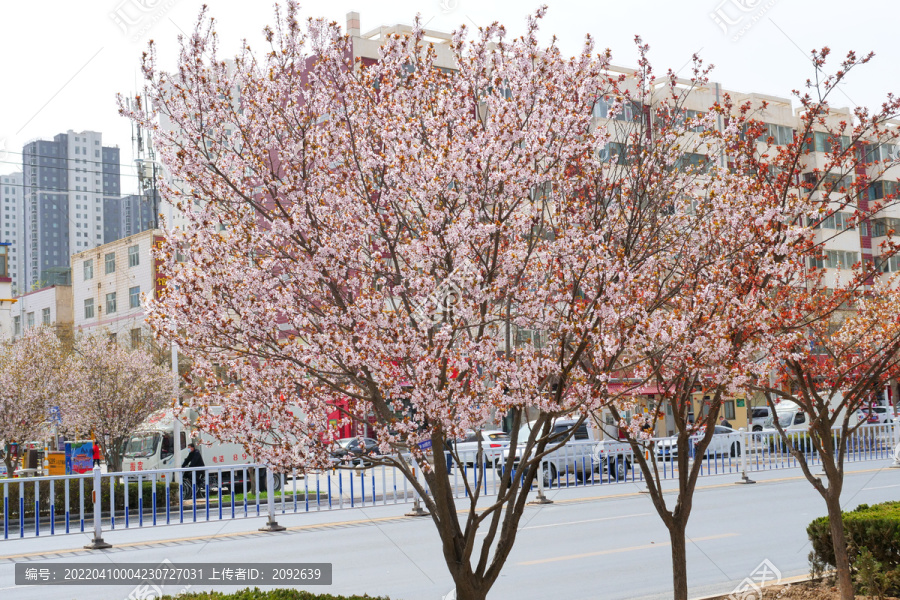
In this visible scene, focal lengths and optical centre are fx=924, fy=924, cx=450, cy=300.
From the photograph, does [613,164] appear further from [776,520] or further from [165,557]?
[776,520]

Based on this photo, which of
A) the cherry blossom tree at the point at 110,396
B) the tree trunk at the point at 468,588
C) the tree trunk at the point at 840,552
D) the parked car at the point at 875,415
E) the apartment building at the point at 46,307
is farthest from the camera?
the apartment building at the point at 46,307

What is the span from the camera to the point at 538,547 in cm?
1426

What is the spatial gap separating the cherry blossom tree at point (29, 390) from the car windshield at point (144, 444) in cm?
253

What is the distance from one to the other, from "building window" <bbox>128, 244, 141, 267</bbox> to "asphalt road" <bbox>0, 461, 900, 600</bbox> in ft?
147

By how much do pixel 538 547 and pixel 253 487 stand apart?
480 inches

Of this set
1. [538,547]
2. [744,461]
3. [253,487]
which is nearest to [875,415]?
[744,461]

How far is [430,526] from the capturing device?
16.8 meters

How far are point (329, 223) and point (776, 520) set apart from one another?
13.6 meters

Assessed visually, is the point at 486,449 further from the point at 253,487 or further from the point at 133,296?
the point at 133,296

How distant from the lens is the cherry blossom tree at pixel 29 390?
25.6 metres

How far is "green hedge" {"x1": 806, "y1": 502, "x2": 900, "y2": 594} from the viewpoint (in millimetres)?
8539

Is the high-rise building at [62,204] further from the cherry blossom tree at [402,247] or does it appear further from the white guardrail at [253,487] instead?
the cherry blossom tree at [402,247]

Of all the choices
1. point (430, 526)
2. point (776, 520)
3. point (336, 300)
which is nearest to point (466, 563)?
point (336, 300)

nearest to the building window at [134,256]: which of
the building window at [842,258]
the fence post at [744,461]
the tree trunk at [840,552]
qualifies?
the fence post at [744,461]
